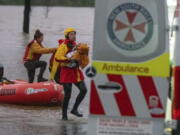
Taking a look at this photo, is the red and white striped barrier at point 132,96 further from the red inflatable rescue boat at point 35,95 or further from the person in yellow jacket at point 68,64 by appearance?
the red inflatable rescue boat at point 35,95

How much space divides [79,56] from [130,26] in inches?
198

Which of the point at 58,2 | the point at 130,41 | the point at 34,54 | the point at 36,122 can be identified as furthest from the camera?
the point at 58,2

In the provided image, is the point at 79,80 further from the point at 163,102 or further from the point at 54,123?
the point at 163,102

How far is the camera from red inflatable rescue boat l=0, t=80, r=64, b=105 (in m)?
14.6

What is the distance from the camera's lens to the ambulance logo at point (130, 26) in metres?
7.10

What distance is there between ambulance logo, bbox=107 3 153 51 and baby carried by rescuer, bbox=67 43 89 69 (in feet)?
15.8

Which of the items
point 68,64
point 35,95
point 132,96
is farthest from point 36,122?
point 132,96

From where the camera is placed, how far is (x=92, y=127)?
23.8 feet

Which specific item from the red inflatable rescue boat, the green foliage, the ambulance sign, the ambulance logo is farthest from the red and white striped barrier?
the green foliage

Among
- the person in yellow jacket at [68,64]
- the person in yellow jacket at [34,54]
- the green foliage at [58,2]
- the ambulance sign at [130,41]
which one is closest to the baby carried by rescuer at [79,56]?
the person in yellow jacket at [68,64]

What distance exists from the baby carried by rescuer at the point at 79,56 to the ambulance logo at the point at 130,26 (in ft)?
15.8

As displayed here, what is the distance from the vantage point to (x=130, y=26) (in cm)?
712

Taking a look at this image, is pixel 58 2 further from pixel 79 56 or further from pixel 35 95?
pixel 79 56

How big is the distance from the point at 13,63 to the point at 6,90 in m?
7.34
